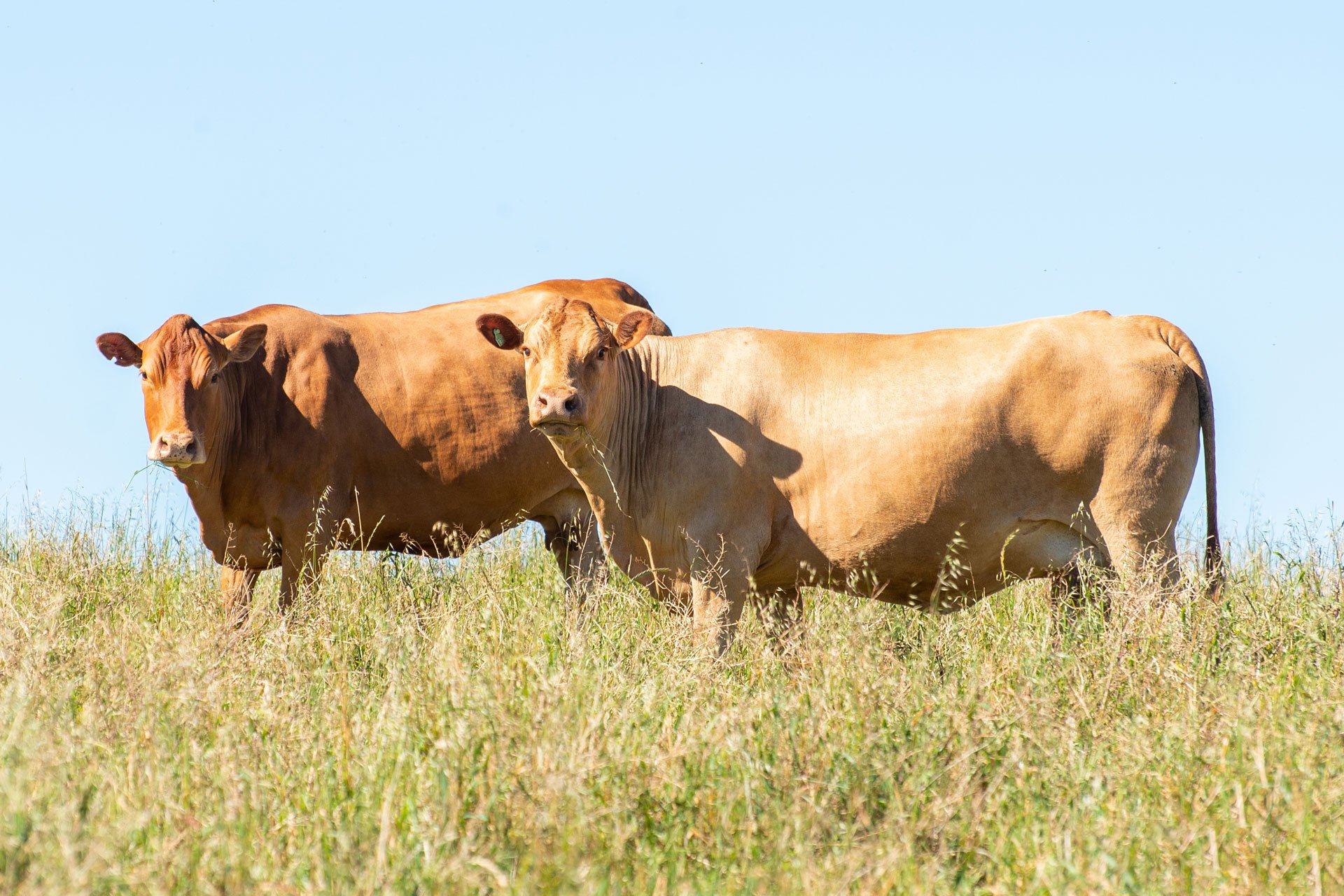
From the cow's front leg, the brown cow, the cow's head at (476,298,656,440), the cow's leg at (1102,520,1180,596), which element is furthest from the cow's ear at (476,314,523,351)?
the cow's leg at (1102,520,1180,596)

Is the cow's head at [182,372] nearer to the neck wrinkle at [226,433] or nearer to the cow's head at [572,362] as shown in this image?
the neck wrinkle at [226,433]

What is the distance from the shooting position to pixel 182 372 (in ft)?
27.0

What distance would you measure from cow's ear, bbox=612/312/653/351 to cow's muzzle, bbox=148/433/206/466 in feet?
8.36

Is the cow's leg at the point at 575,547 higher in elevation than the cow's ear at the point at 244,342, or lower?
lower

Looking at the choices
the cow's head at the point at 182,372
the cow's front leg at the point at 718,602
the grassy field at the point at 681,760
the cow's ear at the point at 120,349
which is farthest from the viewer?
the cow's ear at the point at 120,349

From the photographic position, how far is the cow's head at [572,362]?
680 centimetres

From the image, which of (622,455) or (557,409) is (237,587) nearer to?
(622,455)

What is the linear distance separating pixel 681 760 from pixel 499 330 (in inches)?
137

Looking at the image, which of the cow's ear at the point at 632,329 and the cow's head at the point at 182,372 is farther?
the cow's head at the point at 182,372

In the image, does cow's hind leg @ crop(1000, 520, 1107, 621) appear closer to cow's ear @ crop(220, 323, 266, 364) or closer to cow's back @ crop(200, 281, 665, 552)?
cow's back @ crop(200, 281, 665, 552)

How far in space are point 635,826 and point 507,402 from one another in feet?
19.2

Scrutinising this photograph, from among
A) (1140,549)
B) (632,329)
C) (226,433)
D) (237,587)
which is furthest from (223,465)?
(1140,549)

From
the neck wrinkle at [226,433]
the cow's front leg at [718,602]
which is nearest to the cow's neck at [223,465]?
the neck wrinkle at [226,433]

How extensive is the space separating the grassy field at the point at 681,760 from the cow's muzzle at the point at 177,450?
4.32 ft
